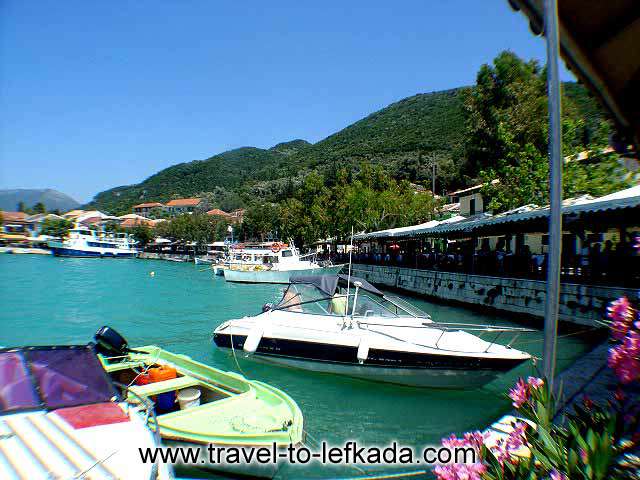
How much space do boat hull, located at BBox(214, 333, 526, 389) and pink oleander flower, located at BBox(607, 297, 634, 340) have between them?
662 centimetres

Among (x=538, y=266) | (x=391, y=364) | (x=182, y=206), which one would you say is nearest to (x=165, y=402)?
(x=391, y=364)

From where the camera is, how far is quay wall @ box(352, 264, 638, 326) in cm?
1519

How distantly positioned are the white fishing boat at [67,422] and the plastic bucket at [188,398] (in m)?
1.53

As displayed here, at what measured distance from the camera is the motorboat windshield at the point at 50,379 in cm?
509

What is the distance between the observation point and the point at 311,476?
22.0 feet

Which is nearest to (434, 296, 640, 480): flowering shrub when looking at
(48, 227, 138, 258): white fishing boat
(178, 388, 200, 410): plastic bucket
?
(178, 388, 200, 410): plastic bucket

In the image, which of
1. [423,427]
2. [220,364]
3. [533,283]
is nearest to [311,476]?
[423,427]

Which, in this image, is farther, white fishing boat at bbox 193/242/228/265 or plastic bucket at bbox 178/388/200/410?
white fishing boat at bbox 193/242/228/265

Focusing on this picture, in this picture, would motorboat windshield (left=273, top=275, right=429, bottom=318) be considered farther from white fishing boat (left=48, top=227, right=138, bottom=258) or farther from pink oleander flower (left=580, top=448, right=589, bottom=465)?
white fishing boat (left=48, top=227, right=138, bottom=258)

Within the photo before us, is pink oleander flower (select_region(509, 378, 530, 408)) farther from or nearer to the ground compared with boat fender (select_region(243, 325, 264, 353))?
farther from the ground

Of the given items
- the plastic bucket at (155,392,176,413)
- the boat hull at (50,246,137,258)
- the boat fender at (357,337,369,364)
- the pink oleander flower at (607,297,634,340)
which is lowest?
the boat hull at (50,246,137,258)

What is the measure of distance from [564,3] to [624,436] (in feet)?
9.41

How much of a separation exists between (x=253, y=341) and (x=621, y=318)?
9555mm

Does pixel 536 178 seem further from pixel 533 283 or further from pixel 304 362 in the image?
pixel 304 362
